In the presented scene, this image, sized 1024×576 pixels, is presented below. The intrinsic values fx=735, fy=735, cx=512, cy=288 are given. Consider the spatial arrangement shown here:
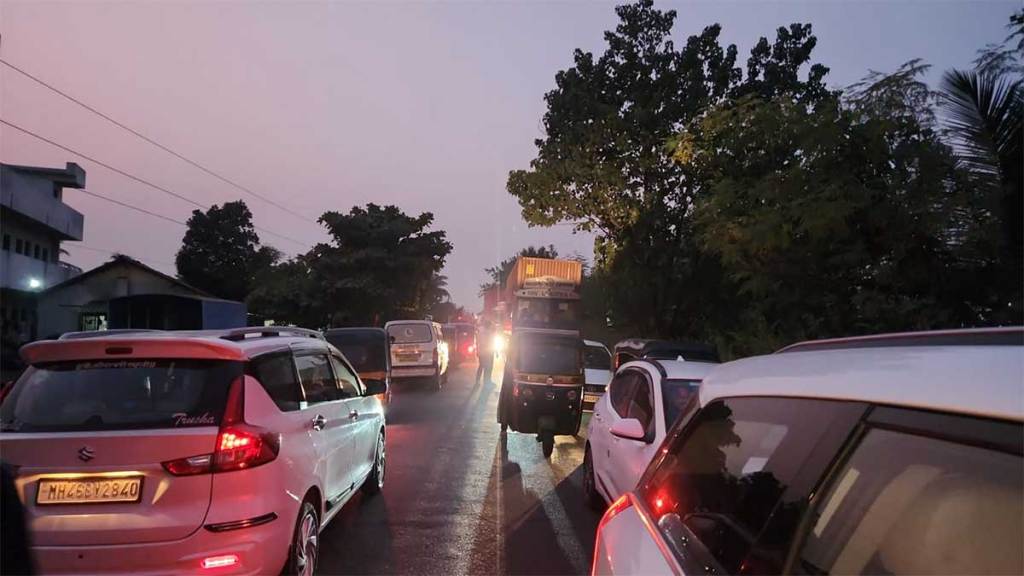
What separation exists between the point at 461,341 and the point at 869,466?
36271mm

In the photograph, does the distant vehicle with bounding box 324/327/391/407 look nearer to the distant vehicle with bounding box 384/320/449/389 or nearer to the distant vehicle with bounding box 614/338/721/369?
the distant vehicle with bounding box 384/320/449/389

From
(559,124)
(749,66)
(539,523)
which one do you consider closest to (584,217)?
(559,124)

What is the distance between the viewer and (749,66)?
2078 centimetres

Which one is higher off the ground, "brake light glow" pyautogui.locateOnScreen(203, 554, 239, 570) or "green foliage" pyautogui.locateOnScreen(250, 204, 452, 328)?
"green foliage" pyautogui.locateOnScreen(250, 204, 452, 328)

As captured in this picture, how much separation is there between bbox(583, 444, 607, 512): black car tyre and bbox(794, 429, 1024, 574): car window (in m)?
5.86

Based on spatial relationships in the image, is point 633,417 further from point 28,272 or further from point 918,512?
point 28,272

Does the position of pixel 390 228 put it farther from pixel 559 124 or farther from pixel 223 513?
pixel 223 513

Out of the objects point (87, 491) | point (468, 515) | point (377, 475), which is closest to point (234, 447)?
point (87, 491)

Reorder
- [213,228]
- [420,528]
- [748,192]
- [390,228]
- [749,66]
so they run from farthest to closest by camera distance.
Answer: [213,228] < [390,228] < [749,66] < [748,192] < [420,528]

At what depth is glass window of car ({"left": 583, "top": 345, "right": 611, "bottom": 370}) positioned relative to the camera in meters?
17.1

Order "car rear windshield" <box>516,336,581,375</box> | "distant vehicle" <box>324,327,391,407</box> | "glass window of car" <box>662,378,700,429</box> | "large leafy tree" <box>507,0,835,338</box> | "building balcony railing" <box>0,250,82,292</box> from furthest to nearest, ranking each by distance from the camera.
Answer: "building balcony railing" <box>0,250,82,292</box> → "large leafy tree" <box>507,0,835,338</box> → "distant vehicle" <box>324,327,391,407</box> → "car rear windshield" <box>516,336,581,375</box> → "glass window of car" <box>662,378,700,429</box>

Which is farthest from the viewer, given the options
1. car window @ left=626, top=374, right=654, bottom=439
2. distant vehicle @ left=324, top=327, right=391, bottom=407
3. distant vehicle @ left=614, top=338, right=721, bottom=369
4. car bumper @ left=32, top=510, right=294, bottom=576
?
distant vehicle @ left=324, top=327, right=391, bottom=407

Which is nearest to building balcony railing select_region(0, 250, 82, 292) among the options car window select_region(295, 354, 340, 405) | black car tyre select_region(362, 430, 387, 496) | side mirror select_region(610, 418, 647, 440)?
black car tyre select_region(362, 430, 387, 496)

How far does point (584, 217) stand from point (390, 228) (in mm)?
22738
